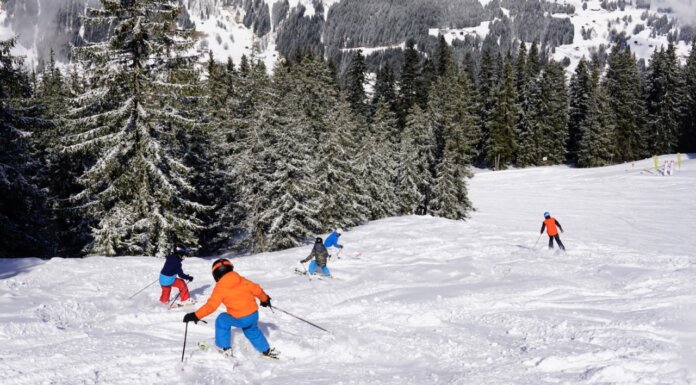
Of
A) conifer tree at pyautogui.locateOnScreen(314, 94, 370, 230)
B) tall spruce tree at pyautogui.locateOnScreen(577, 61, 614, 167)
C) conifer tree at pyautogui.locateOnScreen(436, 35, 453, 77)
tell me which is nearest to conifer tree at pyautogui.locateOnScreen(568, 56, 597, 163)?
tall spruce tree at pyautogui.locateOnScreen(577, 61, 614, 167)

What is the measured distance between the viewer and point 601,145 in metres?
58.2

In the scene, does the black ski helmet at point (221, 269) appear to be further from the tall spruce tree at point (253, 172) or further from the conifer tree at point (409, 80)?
the conifer tree at point (409, 80)

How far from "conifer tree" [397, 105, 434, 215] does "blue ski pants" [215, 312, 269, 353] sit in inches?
1234

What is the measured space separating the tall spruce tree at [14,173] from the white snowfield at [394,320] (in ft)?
16.7

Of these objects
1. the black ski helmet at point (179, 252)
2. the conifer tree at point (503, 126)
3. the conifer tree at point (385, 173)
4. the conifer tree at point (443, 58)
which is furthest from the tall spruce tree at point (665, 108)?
the black ski helmet at point (179, 252)

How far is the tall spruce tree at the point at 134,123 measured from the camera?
18391 mm

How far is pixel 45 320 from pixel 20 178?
39.7 feet

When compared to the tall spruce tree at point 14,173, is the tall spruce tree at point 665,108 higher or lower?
higher

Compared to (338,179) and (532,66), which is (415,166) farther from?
(532,66)

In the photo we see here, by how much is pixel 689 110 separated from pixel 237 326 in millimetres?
68925

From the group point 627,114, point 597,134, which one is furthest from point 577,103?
point 597,134

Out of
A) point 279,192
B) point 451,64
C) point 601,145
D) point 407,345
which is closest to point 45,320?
point 407,345

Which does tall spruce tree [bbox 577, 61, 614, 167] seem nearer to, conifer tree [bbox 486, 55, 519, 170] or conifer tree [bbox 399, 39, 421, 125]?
conifer tree [bbox 486, 55, 519, 170]

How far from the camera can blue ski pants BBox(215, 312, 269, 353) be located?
7371 mm
